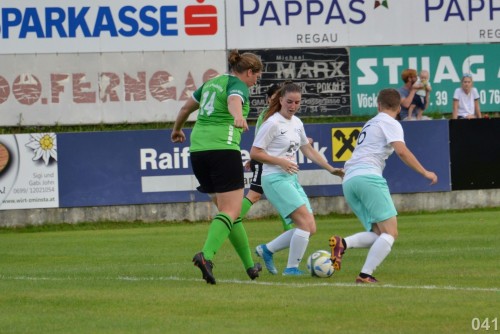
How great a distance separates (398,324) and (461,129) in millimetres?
15839

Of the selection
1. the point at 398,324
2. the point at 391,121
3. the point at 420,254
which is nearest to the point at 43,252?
the point at 420,254

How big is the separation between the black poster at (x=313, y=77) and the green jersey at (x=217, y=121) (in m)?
15.1

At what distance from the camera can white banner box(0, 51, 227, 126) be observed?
86.1ft

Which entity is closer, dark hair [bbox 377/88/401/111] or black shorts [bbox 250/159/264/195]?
dark hair [bbox 377/88/401/111]

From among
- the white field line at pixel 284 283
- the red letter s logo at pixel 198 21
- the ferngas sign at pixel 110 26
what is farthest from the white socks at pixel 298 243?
the red letter s logo at pixel 198 21

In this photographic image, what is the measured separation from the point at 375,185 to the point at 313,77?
617 inches

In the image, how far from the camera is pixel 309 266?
12.2 metres

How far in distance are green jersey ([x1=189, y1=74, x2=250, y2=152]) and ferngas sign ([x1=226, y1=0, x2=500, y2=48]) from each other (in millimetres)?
15457

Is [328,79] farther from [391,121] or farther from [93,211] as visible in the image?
[391,121]

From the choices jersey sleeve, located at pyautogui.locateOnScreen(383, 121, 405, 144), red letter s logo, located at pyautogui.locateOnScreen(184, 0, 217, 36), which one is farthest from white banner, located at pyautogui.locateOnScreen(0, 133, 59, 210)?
jersey sleeve, located at pyautogui.locateOnScreen(383, 121, 405, 144)

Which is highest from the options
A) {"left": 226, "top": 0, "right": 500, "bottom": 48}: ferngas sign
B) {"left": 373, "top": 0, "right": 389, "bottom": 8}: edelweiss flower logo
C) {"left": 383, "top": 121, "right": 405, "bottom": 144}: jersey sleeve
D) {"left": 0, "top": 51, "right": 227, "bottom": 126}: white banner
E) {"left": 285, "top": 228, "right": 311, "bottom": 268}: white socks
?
{"left": 373, "top": 0, "right": 389, "bottom": 8}: edelweiss flower logo

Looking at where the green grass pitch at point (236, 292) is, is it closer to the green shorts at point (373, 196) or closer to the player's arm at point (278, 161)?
the green shorts at point (373, 196)

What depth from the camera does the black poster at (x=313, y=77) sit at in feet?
88.2

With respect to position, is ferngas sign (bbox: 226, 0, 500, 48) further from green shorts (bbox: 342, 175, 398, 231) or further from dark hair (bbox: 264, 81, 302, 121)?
green shorts (bbox: 342, 175, 398, 231)
